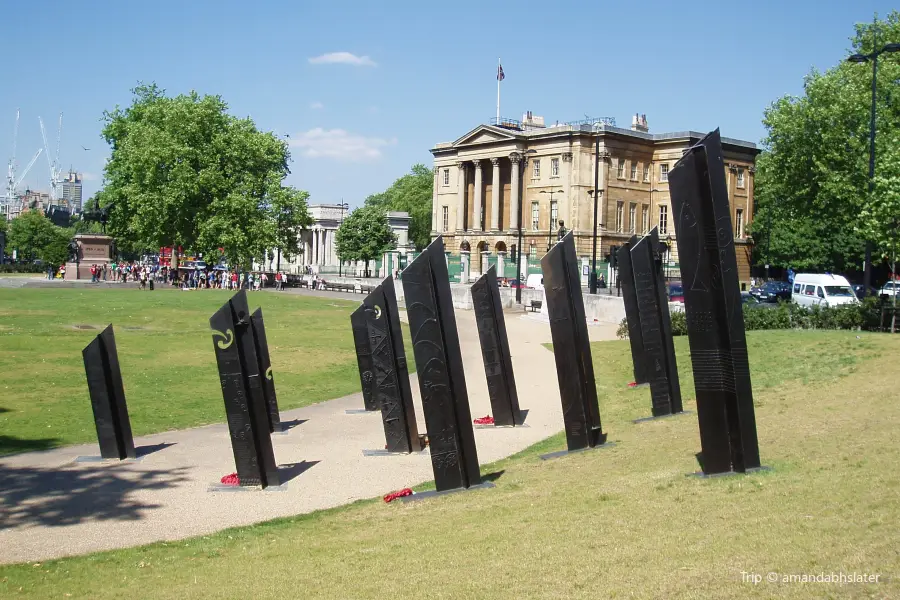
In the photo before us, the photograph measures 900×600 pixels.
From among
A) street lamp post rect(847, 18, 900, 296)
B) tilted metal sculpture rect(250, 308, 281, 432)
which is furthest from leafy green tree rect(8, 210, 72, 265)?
tilted metal sculpture rect(250, 308, 281, 432)

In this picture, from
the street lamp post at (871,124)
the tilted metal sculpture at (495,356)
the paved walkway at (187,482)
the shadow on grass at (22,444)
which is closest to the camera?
the paved walkway at (187,482)

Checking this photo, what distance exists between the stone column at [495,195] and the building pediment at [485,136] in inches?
88.2

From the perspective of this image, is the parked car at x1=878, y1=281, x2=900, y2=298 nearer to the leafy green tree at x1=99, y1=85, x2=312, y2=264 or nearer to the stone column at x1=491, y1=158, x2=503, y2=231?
the leafy green tree at x1=99, y1=85, x2=312, y2=264

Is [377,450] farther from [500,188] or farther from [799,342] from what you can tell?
[500,188]

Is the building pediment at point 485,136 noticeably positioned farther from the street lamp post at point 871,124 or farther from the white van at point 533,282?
the street lamp post at point 871,124

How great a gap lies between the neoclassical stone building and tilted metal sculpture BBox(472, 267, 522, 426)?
6990cm

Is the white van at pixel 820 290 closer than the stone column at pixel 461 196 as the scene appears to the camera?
Yes

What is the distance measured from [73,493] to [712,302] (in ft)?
28.5

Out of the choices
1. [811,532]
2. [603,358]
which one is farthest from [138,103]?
[811,532]

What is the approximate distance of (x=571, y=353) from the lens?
45.6 feet

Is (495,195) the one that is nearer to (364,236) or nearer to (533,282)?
(364,236)

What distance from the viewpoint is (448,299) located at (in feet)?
38.6

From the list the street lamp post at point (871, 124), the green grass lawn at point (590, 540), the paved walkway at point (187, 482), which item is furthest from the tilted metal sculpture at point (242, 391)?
the street lamp post at point (871, 124)

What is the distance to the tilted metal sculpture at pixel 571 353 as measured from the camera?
1384 cm
